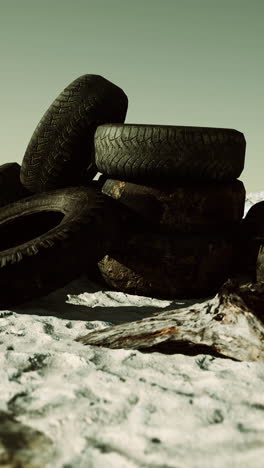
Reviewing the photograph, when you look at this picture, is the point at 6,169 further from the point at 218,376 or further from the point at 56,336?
the point at 218,376

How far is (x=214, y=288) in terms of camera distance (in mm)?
4840

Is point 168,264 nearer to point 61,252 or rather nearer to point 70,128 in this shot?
point 61,252

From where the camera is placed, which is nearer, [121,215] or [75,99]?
[121,215]

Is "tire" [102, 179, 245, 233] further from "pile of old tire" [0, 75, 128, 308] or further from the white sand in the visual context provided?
the white sand

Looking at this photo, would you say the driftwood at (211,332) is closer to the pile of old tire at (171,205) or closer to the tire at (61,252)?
the tire at (61,252)

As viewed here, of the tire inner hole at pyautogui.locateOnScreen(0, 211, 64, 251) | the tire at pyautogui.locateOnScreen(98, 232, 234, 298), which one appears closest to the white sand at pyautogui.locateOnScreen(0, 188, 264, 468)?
the tire at pyautogui.locateOnScreen(98, 232, 234, 298)

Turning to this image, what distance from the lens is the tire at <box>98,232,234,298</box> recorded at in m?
4.62

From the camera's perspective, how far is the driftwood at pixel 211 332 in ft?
9.57

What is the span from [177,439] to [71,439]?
1.32 ft

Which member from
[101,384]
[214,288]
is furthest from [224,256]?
[101,384]

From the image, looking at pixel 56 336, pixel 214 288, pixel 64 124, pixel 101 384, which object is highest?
pixel 64 124

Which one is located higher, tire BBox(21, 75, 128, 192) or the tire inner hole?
tire BBox(21, 75, 128, 192)

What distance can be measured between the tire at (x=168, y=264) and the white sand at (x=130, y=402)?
134cm

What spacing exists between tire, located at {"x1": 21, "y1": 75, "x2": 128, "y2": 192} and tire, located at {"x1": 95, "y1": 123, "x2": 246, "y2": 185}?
62cm
